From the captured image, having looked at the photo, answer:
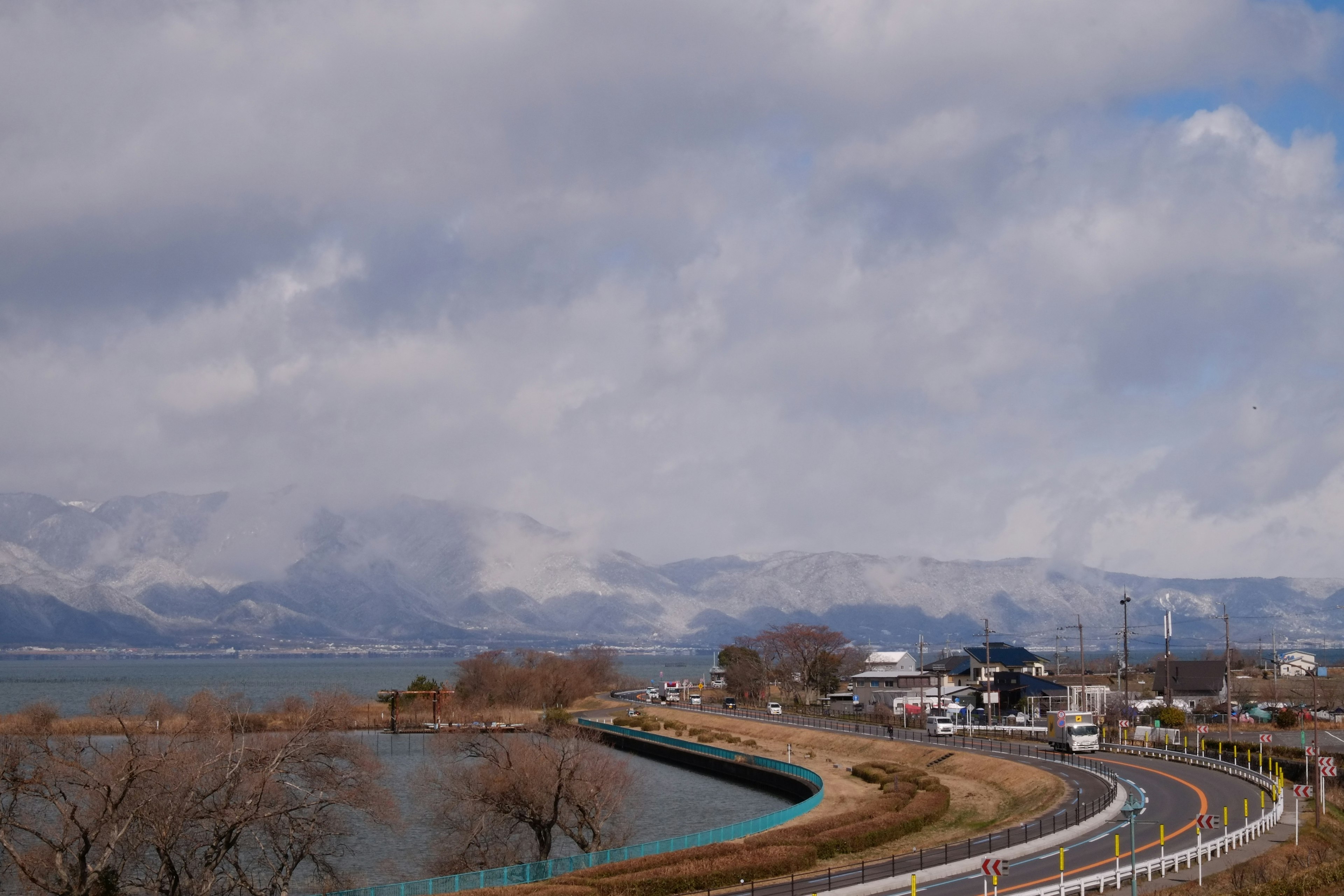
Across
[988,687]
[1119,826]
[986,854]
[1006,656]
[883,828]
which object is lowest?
[883,828]

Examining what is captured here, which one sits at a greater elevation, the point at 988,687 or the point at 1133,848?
the point at 1133,848

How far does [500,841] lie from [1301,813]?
135ft

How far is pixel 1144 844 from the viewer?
2010 inches

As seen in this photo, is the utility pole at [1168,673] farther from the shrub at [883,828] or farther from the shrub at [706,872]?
the shrub at [706,872]

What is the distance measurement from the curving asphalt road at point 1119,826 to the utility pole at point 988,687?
33.5 m

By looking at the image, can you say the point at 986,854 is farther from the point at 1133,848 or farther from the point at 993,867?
the point at 1133,848

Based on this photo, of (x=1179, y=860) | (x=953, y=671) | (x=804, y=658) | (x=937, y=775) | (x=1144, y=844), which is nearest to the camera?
(x=1179, y=860)

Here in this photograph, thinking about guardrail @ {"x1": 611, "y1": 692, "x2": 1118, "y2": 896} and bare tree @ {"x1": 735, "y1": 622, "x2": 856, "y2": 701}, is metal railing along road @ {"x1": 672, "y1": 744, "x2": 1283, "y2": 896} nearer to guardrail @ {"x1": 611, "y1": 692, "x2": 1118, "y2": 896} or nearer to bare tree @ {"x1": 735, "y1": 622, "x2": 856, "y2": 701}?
guardrail @ {"x1": 611, "y1": 692, "x2": 1118, "y2": 896}

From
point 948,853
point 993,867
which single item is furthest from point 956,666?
point 993,867

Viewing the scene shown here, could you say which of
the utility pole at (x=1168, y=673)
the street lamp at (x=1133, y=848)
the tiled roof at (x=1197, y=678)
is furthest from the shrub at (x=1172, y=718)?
the street lamp at (x=1133, y=848)

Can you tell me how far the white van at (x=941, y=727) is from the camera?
10662 cm

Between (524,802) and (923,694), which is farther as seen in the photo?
(923,694)

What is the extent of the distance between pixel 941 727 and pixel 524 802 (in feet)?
178

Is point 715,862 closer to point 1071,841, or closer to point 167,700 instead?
point 1071,841
